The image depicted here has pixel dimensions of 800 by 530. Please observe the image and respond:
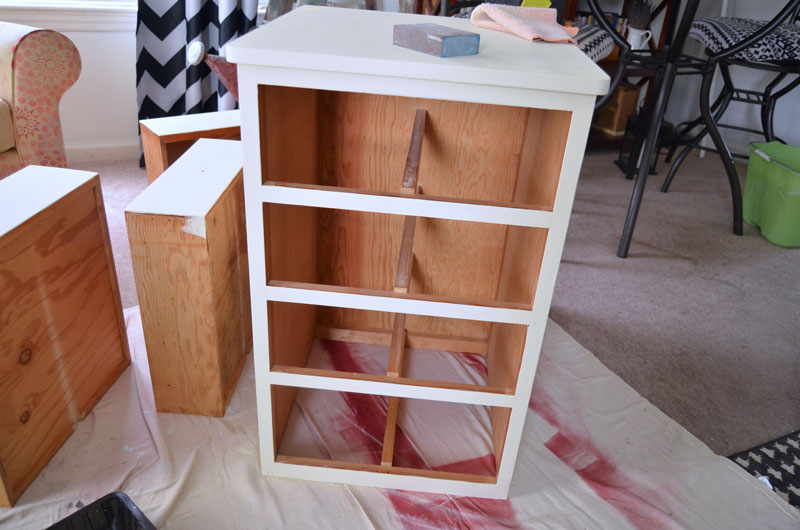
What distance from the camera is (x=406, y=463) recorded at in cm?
102

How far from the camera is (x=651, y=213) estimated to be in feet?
7.30

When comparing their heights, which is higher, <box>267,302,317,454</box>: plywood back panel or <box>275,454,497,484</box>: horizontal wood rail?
<box>267,302,317,454</box>: plywood back panel

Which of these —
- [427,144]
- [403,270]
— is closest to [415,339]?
[403,270]

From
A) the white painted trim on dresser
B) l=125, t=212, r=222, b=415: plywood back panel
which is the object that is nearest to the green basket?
l=125, t=212, r=222, b=415: plywood back panel

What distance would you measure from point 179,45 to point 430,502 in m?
1.97

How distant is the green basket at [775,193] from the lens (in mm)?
1891

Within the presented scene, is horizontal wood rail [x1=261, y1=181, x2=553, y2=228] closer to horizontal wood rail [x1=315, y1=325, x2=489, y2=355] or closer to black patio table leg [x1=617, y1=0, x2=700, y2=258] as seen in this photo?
horizontal wood rail [x1=315, y1=325, x2=489, y2=355]

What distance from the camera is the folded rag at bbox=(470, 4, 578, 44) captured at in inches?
34.9

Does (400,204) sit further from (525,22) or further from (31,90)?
(31,90)

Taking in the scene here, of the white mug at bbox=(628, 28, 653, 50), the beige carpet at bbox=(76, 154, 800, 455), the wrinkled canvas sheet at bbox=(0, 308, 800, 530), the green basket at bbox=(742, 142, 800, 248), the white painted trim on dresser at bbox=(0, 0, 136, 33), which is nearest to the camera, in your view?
the wrinkled canvas sheet at bbox=(0, 308, 800, 530)

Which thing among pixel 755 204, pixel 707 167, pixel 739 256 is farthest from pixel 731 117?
pixel 739 256

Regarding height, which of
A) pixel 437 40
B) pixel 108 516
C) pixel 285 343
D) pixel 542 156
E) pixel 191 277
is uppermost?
pixel 437 40

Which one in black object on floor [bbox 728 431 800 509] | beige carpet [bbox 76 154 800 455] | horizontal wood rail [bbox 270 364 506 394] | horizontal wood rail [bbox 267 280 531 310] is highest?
horizontal wood rail [bbox 267 280 531 310]

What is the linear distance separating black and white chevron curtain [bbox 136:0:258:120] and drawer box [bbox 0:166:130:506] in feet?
4.20
